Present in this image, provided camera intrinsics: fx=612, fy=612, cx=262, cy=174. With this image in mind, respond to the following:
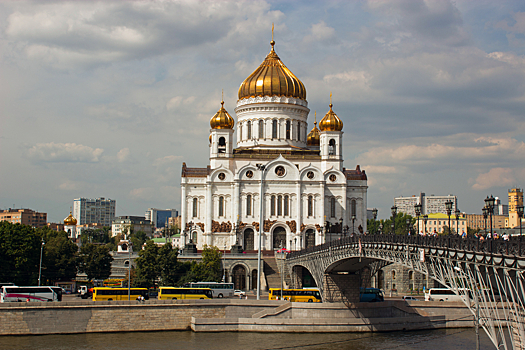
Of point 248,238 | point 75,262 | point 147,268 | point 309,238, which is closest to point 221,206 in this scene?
point 248,238

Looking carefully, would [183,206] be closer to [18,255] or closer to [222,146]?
[222,146]

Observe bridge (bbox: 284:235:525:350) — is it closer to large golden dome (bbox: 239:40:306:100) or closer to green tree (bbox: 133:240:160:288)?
green tree (bbox: 133:240:160:288)

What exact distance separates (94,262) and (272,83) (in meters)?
28.5

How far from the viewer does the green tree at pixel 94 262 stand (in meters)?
62.0

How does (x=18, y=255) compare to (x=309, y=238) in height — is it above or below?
below

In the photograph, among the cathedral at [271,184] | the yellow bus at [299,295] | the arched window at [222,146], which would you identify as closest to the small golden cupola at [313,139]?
the cathedral at [271,184]

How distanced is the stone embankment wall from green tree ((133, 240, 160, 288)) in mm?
13112

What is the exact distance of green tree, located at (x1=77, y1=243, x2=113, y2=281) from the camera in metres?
62.0

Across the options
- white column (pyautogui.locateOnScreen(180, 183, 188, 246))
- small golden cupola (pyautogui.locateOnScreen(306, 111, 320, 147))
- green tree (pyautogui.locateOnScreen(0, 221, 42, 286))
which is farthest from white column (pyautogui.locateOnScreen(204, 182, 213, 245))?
green tree (pyautogui.locateOnScreen(0, 221, 42, 286))

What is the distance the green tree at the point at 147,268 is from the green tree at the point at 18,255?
903cm

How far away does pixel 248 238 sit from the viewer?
6688 centimetres

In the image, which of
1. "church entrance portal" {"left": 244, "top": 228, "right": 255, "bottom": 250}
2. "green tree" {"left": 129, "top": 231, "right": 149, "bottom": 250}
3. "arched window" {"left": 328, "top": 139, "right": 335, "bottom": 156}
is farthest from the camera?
"green tree" {"left": 129, "top": 231, "right": 149, "bottom": 250}

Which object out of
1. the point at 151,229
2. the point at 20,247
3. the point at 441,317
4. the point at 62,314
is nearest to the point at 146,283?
the point at 20,247

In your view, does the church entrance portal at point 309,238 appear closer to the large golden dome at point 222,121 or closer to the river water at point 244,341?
the large golden dome at point 222,121
